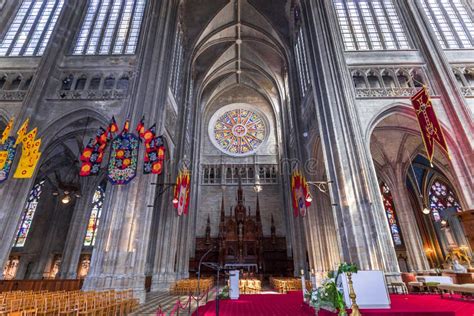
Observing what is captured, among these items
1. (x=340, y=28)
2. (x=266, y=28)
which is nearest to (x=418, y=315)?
(x=340, y=28)

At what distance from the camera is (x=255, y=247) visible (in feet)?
71.2

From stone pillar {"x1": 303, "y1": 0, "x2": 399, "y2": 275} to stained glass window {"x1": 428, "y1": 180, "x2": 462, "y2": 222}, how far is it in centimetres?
1422

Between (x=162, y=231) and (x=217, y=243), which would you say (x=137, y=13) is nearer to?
(x=162, y=231)

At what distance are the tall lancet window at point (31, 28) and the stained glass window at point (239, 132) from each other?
56.1 feet

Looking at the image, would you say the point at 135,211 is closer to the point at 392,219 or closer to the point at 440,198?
the point at 392,219

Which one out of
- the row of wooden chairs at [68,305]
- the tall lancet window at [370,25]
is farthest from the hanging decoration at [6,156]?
the tall lancet window at [370,25]

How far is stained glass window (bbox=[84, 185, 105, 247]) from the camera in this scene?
20.1 meters

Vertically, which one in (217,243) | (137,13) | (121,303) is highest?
(137,13)

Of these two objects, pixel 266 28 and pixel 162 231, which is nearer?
pixel 162 231

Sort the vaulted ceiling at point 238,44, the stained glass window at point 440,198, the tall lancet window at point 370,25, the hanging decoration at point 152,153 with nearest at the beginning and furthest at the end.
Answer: the hanging decoration at point 152,153 → the tall lancet window at point 370,25 → the stained glass window at point 440,198 → the vaulted ceiling at point 238,44

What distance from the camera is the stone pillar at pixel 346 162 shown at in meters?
9.12

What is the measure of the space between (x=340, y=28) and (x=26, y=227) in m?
27.6

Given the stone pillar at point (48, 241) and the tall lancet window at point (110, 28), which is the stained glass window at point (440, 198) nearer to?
the tall lancet window at point (110, 28)

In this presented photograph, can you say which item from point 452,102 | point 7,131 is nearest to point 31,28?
point 7,131
